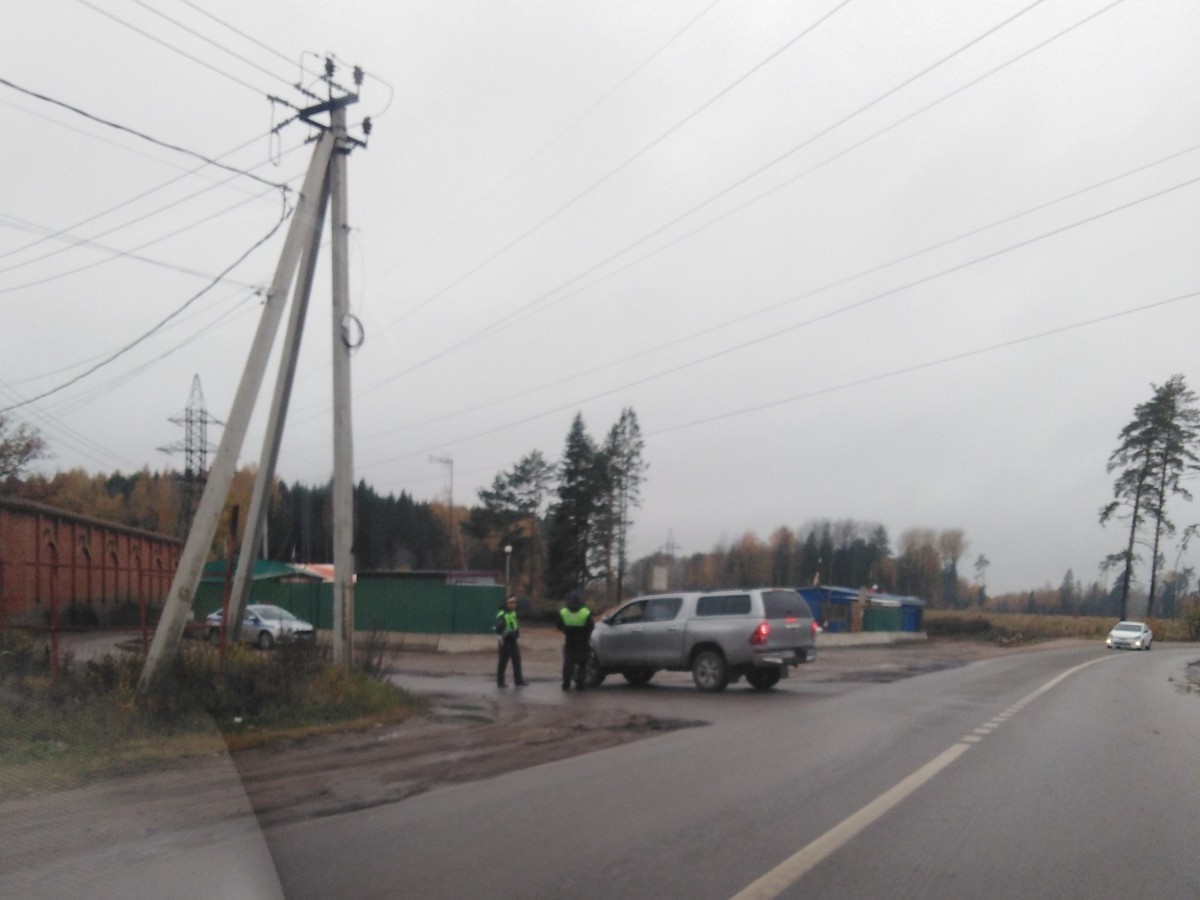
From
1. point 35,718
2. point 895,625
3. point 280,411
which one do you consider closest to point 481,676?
point 280,411

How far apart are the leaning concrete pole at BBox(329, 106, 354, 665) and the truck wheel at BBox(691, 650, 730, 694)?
6.12 m

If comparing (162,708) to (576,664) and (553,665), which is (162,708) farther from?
(553,665)

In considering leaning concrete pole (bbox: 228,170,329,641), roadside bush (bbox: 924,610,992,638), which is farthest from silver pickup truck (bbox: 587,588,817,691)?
roadside bush (bbox: 924,610,992,638)

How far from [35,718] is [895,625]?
2026 inches

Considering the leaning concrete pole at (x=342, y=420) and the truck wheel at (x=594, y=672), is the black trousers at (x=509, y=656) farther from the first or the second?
the leaning concrete pole at (x=342, y=420)

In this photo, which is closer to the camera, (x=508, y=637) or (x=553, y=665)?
(x=508, y=637)

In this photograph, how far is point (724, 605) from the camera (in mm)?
18906

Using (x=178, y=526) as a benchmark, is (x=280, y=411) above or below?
above

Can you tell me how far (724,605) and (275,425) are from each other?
821 cm

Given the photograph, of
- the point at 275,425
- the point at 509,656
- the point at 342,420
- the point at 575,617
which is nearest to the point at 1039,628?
the point at 509,656

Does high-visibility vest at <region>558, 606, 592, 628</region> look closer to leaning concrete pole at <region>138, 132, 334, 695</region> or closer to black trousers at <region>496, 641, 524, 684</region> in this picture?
black trousers at <region>496, 641, 524, 684</region>

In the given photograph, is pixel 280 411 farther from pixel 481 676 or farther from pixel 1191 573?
pixel 1191 573

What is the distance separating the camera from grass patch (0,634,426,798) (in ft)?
33.1

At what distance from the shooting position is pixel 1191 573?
8562 centimetres
